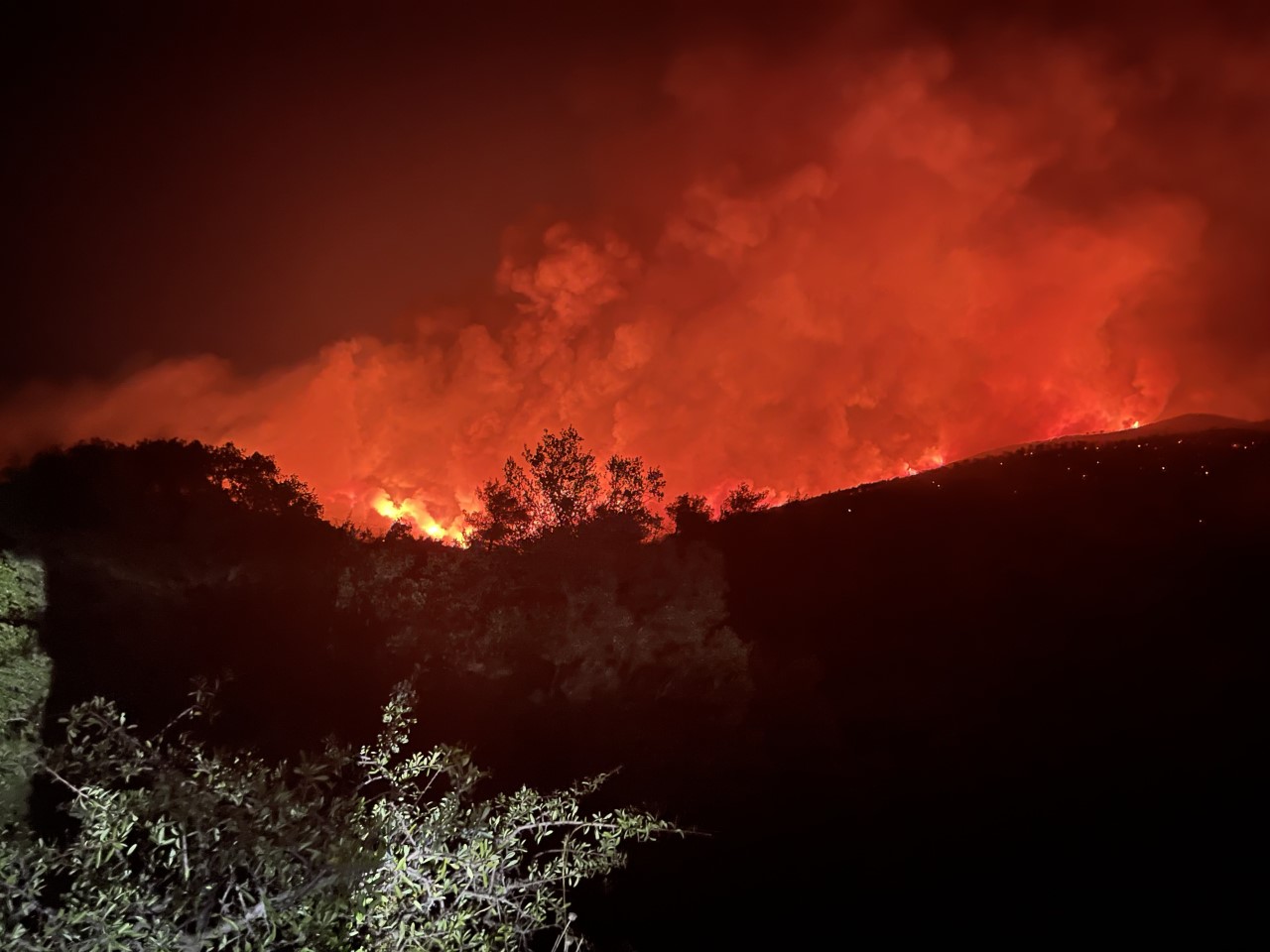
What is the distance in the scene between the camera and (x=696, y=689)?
87.7ft

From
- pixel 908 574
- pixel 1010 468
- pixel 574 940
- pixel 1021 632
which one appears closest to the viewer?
pixel 574 940

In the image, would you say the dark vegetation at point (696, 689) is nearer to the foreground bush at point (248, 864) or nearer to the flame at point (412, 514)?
the foreground bush at point (248, 864)

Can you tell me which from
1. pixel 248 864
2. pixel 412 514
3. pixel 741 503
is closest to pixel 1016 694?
→ pixel 741 503

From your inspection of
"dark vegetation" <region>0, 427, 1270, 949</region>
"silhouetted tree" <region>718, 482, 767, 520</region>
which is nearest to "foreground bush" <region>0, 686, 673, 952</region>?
"dark vegetation" <region>0, 427, 1270, 949</region>

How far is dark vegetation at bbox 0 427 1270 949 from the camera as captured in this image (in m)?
23.1

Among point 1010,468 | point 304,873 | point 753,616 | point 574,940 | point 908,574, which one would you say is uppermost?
point 1010,468

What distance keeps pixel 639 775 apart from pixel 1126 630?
28.5 m

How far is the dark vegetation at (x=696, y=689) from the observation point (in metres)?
23.1

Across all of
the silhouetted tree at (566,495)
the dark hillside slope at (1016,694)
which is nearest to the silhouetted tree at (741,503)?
the dark hillside slope at (1016,694)

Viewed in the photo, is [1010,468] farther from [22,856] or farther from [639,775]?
[22,856]

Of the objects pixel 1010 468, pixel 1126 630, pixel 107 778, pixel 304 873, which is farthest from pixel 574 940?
pixel 1010 468

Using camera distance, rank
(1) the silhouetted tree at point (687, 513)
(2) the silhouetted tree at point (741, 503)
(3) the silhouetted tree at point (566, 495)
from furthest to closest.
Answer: (2) the silhouetted tree at point (741, 503) < (1) the silhouetted tree at point (687, 513) < (3) the silhouetted tree at point (566, 495)

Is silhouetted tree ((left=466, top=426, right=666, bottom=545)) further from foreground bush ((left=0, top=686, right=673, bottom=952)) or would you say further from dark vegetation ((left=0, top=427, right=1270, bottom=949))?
foreground bush ((left=0, top=686, right=673, bottom=952))

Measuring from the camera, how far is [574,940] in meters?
7.45
